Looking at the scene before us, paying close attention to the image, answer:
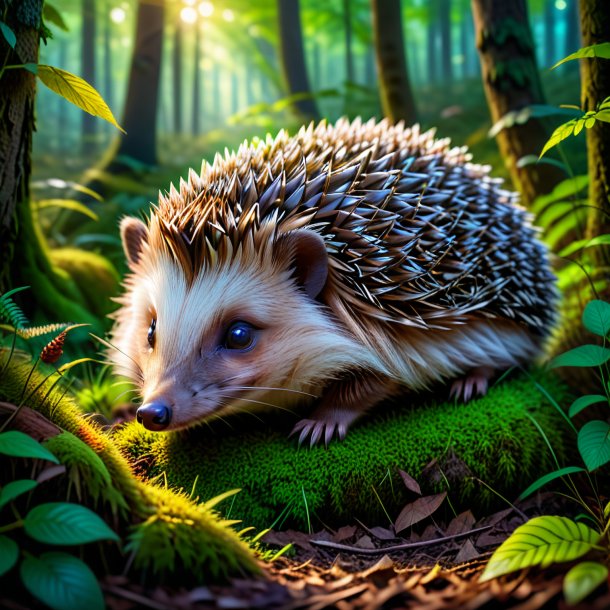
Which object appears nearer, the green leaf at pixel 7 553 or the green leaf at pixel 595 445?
the green leaf at pixel 7 553

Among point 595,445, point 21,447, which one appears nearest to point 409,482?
point 595,445

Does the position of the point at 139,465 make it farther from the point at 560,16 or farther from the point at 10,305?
the point at 560,16

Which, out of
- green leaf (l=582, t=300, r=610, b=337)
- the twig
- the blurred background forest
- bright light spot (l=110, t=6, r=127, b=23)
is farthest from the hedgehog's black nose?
bright light spot (l=110, t=6, r=127, b=23)

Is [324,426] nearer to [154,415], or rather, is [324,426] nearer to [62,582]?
[154,415]

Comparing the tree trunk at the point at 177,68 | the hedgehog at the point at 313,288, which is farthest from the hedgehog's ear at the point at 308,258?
the tree trunk at the point at 177,68

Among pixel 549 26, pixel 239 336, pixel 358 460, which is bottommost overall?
pixel 358 460

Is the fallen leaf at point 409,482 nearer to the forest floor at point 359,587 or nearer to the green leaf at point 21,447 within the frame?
the forest floor at point 359,587

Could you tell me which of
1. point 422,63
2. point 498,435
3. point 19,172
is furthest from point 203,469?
point 422,63
